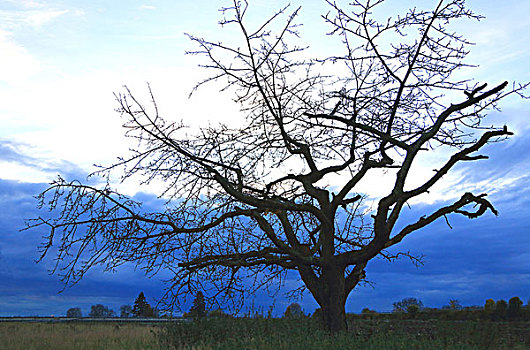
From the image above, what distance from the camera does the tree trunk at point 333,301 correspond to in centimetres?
1003

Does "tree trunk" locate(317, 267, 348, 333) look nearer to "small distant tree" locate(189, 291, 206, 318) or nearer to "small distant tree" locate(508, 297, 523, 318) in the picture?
"small distant tree" locate(189, 291, 206, 318)

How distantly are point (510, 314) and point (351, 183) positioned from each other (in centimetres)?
2161

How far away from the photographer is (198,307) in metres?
10.9

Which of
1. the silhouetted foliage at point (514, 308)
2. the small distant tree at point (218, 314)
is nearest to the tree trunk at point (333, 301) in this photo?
the small distant tree at point (218, 314)

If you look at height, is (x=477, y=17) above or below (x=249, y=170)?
above

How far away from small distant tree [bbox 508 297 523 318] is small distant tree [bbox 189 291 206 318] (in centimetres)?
2271

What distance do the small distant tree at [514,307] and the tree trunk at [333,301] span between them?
71.1ft

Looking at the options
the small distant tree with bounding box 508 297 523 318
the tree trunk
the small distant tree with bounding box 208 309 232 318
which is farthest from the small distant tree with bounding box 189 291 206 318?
the small distant tree with bounding box 508 297 523 318

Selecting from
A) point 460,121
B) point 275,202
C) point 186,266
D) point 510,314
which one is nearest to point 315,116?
point 275,202

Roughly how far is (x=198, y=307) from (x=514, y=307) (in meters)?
23.9

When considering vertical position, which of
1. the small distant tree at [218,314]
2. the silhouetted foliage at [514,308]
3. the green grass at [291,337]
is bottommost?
the green grass at [291,337]

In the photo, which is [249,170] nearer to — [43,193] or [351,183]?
[351,183]

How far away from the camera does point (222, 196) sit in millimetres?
10805

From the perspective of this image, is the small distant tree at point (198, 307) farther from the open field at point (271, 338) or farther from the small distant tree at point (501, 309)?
the small distant tree at point (501, 309)
